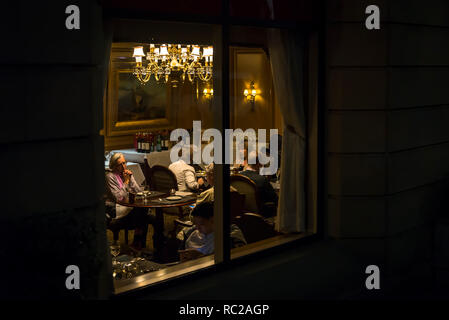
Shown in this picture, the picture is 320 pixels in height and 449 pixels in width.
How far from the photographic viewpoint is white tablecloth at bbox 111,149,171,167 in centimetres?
1010

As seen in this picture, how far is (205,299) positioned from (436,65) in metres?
3.73

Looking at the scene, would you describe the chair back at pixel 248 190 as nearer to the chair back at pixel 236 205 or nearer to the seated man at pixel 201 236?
the chair back at pixel 236 205

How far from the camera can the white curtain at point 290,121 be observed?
18.4 ft

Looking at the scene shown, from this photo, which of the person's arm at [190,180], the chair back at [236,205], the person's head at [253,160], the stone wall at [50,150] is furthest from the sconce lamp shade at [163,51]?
the stone wall at [50,150]

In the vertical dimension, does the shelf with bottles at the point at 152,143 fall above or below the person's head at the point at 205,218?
above

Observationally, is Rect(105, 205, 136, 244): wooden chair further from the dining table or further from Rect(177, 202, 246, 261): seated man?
Rect(177, 202, 246, 261): seated man

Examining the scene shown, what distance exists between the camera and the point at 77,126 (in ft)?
12.6

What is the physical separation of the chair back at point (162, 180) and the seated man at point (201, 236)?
99.0 inches

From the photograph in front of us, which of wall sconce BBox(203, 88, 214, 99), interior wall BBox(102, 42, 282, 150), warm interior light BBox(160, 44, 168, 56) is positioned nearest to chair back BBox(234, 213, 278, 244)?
interior wall BBox(102, 42, 282, 150)

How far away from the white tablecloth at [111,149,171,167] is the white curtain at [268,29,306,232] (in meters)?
4.40

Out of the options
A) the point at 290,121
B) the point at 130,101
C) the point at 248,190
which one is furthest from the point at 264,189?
the point at 130,101

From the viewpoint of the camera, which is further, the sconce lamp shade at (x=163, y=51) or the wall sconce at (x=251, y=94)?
the sconce lamp shade at (x=163, y=51)
